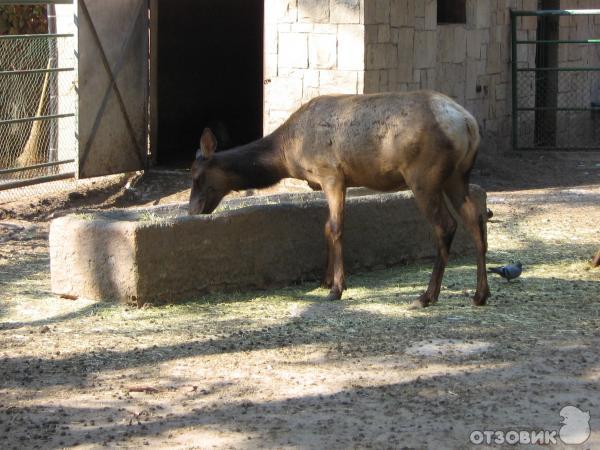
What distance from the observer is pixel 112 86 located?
1402cm

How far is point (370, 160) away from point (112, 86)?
21.4 feet

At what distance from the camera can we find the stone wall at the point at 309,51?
43.0 feet

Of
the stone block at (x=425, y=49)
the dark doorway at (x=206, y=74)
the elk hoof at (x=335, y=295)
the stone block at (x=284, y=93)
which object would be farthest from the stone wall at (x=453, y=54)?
the elk hoof at (x=335, y=295)

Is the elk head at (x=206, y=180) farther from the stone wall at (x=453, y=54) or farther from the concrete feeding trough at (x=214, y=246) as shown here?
the stone wall at (x=453, y=54)

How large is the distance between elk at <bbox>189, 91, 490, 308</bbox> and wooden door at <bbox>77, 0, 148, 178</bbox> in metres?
5.06

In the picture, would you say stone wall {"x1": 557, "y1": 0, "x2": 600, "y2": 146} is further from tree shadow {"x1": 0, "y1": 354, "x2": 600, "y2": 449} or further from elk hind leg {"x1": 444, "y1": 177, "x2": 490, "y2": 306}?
tree shadow {"x1": 0, "y1": 354, "x2": 600, "y2": 449}

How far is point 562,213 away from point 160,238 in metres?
5.51

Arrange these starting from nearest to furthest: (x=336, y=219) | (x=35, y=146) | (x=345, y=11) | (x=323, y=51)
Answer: (x=336, y=219) → (x=345, y=11) → (x=323, y=51) → (x=35, y=146)

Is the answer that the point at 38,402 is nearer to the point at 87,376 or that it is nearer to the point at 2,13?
the point at 87,376

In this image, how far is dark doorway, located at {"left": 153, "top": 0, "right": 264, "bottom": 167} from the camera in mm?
16859

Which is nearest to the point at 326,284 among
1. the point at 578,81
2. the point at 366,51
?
the point at 366,51

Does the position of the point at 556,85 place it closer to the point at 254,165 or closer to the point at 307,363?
the point at 254,165

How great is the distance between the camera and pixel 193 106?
17.6 metres

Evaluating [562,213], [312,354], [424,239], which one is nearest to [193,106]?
[562,213]
